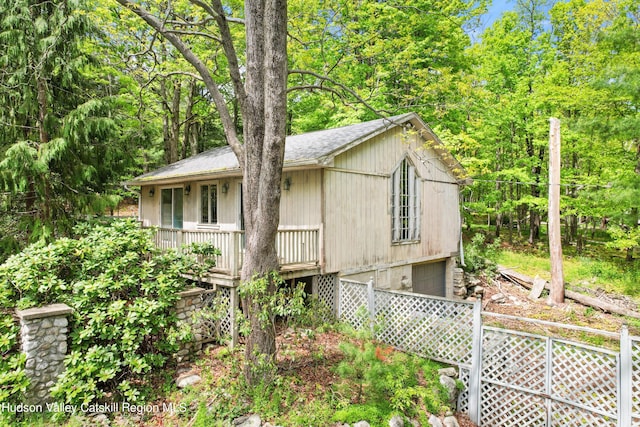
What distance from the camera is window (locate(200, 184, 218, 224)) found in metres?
11.0

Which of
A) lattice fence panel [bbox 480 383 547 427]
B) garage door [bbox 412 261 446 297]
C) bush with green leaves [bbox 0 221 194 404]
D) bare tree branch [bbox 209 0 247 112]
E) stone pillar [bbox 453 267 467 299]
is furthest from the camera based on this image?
stone pillar [bbox 453 267 467 299]

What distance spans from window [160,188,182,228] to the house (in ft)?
0.13

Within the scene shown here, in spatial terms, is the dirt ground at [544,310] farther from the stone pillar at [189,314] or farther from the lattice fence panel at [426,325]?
the stone pillar at [189,314]

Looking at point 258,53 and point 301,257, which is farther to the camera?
point 301,257

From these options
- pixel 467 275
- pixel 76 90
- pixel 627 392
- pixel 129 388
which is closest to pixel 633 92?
pixel 467 275

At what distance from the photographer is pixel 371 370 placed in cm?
520

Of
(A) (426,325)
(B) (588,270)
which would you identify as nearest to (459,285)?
(B) (588,270)

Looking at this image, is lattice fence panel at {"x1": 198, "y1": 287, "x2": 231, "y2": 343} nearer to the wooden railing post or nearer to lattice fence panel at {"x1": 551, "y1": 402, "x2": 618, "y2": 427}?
the wooden railing post

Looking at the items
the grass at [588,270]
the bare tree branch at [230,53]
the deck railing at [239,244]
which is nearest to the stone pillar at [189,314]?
the deck railing at [239,244]

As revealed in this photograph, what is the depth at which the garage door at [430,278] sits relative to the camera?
39.3 ft

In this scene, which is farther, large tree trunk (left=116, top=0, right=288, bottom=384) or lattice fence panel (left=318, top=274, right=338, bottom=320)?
lattice fence panel (left=318, top=274, right=338, bottom=320)

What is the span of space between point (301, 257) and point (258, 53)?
436cm

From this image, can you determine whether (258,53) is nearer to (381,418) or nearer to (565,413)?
(381,418)

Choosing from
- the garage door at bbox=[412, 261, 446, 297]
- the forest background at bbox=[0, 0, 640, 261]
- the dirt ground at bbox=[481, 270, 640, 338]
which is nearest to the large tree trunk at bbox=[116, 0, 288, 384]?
the forest background at bbox=[0, 0, 640, 261]
